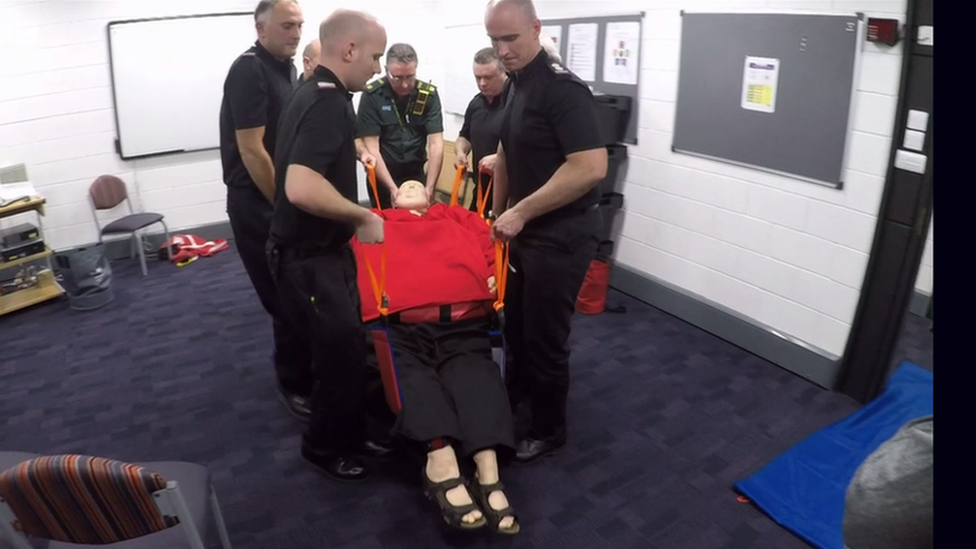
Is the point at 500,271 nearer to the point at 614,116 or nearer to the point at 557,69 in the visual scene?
the point at 557,69

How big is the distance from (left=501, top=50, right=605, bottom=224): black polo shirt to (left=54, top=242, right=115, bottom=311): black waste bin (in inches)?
125

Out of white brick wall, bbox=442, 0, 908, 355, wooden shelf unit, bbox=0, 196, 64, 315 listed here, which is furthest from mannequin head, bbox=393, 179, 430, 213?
wooden shelf unit, bbox=0, 196, 64, 315

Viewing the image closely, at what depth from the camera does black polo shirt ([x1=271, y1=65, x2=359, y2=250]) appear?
2.19 m

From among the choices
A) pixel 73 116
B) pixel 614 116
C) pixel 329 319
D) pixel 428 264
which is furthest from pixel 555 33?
pixel 73 116

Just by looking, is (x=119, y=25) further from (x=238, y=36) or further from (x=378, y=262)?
(x=378, y=262)

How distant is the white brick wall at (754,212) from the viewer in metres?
3.04

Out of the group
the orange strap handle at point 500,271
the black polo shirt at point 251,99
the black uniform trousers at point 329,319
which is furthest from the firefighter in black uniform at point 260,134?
the orange strap handle at point 500,271

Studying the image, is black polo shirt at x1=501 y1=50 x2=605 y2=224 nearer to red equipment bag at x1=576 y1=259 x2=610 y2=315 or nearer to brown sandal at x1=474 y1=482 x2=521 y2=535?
brown sandal at x1=474 y1=482 x2=521 y2=535

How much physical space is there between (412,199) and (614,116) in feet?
5.35

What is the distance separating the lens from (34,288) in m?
4.66

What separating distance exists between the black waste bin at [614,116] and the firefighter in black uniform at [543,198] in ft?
5.33

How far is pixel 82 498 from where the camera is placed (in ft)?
5.07

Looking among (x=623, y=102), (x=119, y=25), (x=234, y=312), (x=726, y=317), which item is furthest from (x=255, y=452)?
(x=119, y=25)

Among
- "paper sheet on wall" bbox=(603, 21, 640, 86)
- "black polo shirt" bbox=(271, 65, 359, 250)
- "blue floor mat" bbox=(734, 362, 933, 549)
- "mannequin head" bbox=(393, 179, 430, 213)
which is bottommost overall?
"blue floor mat" bbox=(734, 362, 933, 549)
